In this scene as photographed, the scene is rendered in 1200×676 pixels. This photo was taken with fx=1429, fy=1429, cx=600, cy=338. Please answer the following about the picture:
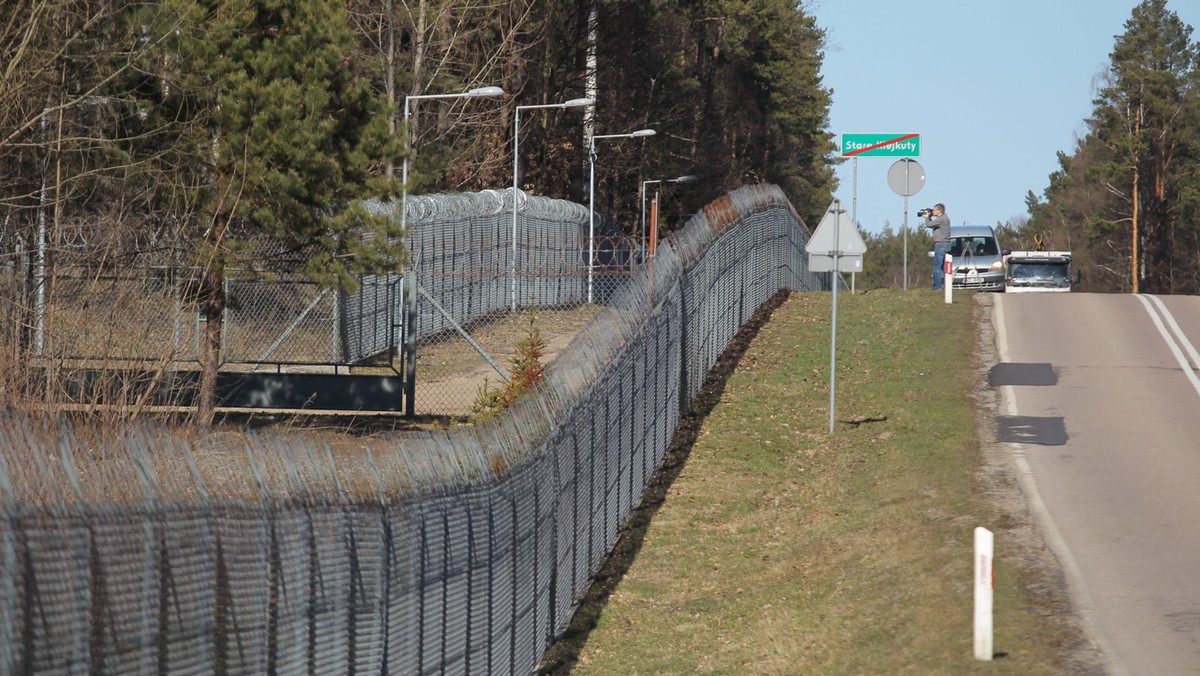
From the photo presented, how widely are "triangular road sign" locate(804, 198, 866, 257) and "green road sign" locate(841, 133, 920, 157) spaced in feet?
26.6

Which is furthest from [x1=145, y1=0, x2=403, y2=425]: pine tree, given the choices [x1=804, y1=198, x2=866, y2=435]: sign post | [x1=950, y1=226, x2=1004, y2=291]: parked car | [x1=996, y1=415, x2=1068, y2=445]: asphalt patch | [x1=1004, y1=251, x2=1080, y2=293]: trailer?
[x1=1004, y1=251, x2=1080, y2=293]: trailer

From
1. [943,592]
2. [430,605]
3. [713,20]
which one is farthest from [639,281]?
[713,20]

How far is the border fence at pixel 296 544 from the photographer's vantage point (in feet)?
14.0

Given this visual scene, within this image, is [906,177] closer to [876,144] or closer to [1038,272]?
[876,144]

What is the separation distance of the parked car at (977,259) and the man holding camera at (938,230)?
5185mm

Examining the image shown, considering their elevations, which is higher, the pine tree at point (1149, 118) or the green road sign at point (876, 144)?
the pine tree at point (1149, 118)

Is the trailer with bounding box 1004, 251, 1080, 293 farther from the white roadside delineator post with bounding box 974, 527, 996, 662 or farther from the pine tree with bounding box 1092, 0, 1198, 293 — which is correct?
the pine tree with bounding box 1092, 0, 1198, 293

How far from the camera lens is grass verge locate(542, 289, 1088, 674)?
406 inches

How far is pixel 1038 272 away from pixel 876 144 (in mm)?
16915

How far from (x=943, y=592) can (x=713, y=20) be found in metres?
61.1

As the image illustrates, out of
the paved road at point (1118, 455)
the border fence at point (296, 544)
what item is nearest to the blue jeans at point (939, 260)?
the paved road at point (1118, 455)

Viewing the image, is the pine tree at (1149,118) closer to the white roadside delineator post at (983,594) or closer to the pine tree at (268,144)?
the pine tree at (268,144)

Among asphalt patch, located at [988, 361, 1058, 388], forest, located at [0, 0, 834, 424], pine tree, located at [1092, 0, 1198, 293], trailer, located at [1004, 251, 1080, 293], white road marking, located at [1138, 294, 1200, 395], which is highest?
pine tree, located at [1092, 0, 1198, 293]

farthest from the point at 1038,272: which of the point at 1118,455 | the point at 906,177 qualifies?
the point at 1118,455
